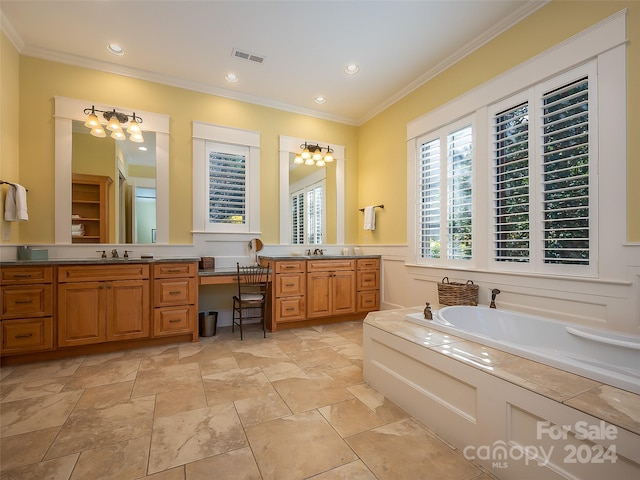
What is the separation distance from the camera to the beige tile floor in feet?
4.72

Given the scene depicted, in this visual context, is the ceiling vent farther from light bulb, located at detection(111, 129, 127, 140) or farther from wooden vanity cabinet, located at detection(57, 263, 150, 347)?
wooden vanity cabinet, located at detection(57, 263, 150, 347)

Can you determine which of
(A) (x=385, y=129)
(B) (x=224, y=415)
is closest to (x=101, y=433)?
(B) (x=224, y=415)

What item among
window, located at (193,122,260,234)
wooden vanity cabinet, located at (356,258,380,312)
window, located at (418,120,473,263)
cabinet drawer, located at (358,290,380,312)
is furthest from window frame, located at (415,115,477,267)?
window, located at (193,122,260,234)

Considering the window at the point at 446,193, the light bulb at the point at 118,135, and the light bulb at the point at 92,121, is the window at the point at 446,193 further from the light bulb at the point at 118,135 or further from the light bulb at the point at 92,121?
the light bulb at the point at 92,121

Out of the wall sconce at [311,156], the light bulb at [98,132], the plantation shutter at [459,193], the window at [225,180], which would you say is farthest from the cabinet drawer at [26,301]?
the plantation shutter at [459,193]

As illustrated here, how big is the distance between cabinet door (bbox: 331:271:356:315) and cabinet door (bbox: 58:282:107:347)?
263cm

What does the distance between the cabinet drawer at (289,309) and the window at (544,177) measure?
2320mm

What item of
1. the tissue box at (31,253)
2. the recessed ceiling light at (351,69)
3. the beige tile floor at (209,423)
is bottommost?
the beige tile floor at (209,423)

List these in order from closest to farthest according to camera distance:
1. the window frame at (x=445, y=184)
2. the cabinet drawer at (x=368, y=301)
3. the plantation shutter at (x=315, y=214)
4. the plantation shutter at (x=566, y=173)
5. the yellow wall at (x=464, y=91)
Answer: the yellow wall at (x=464, y=91) < the plantation shutter at (x=566, y=173) < the window frame at (x=445, y=184) < the cabinet drawer at (x=368, y=301) < the plantation shutter at (x=315, y=214)

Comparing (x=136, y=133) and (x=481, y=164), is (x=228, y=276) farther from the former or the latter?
(x=481, y=164)

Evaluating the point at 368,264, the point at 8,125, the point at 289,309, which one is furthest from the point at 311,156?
the point at 8,125

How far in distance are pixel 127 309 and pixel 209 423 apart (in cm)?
185

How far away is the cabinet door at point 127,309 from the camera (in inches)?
117

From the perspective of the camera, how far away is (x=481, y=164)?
301cm
